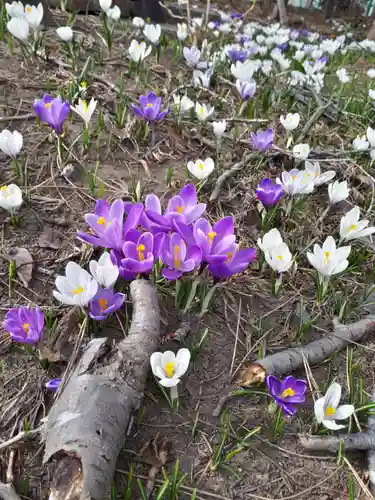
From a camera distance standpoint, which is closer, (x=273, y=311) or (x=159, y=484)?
(x=159, y=484)

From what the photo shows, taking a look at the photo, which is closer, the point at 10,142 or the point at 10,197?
the point at 10,197

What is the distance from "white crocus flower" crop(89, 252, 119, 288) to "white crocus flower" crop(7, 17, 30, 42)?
185cm

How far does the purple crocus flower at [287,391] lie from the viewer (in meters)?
1.25

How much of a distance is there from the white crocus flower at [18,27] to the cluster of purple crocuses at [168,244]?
5.47 feet

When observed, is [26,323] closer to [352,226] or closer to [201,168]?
[201,168]

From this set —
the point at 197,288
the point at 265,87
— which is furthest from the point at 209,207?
the point at 265,87

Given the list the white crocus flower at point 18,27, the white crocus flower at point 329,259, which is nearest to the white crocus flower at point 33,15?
the white crocus flower at point 18,27

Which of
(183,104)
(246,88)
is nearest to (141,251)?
(183,104)

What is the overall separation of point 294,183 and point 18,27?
1789 millimetres

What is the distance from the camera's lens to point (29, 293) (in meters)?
1.53

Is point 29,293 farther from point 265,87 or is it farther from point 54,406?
point 265,87

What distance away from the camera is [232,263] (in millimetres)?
1409

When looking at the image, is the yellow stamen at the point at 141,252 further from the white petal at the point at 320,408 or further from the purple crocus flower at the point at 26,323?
the white petal at the point at 320,408

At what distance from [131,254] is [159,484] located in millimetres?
606
